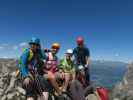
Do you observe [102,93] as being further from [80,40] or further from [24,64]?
[24,64]

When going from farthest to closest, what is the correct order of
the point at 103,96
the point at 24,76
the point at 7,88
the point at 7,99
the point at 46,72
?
the point at 7,88
the point at 7,99
the point at 103,96
the point at 46,72
the point at 24,76

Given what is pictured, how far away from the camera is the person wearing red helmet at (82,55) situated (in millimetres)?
20438

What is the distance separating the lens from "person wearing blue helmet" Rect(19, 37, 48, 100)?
16078 mm

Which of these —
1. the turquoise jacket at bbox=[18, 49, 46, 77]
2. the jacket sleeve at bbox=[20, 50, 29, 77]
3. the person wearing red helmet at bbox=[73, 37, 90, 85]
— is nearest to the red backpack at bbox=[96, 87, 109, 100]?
the person wearing red helmet at bbox=[73, 37, 90, 85]

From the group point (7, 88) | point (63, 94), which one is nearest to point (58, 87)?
point (63, 94)

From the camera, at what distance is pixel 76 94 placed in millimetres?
17891

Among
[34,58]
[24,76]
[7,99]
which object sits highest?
[34,58]

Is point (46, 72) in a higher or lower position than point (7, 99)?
higher

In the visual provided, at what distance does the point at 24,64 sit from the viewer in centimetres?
1603

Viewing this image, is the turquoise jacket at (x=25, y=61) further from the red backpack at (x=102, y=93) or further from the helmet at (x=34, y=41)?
the red backpack at (x=102, y=93)

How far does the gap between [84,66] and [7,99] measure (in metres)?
6.77

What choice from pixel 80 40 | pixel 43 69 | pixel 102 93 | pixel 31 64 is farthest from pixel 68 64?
pixel 31 64

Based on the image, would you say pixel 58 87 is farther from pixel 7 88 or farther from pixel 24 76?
pixel 7 88

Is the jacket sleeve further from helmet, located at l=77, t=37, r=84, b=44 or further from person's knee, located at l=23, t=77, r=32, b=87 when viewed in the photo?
helmet, located at l=77, t=37, r=84, b=44
